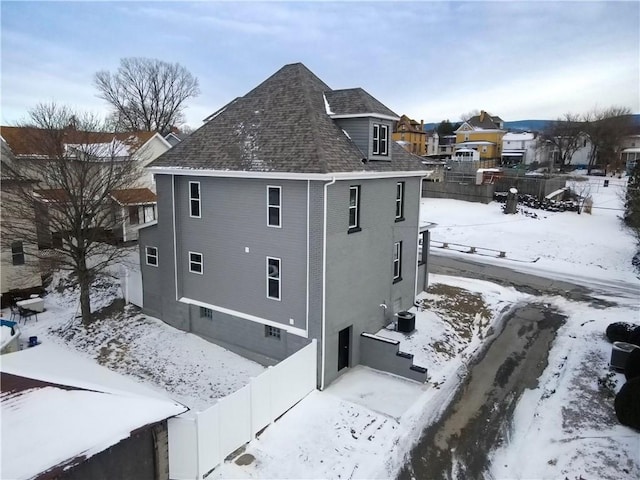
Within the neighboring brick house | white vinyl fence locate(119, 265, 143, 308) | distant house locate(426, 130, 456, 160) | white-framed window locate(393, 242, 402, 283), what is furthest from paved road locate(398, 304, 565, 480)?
distant house locate(426, 130, 456, 160)

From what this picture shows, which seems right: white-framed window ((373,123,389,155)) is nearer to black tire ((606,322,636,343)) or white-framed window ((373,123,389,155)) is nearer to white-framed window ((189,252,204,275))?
white-framed window ((189,252,204,275))

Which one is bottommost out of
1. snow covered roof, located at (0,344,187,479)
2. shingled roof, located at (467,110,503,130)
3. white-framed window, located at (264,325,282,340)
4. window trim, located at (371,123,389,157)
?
white-framed window, located at (264,325,282,340)

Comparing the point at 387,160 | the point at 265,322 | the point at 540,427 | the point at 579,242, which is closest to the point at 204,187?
the point at 265,322

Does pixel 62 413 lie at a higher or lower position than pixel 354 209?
lower

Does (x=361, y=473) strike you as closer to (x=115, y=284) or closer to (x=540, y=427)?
(x=540, y=427)

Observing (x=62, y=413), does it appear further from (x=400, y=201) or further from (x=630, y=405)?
(x=400, y=201)

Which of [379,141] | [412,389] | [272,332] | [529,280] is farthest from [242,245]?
[529,280]

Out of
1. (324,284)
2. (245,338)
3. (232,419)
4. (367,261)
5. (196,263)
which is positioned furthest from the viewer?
(196,263)
